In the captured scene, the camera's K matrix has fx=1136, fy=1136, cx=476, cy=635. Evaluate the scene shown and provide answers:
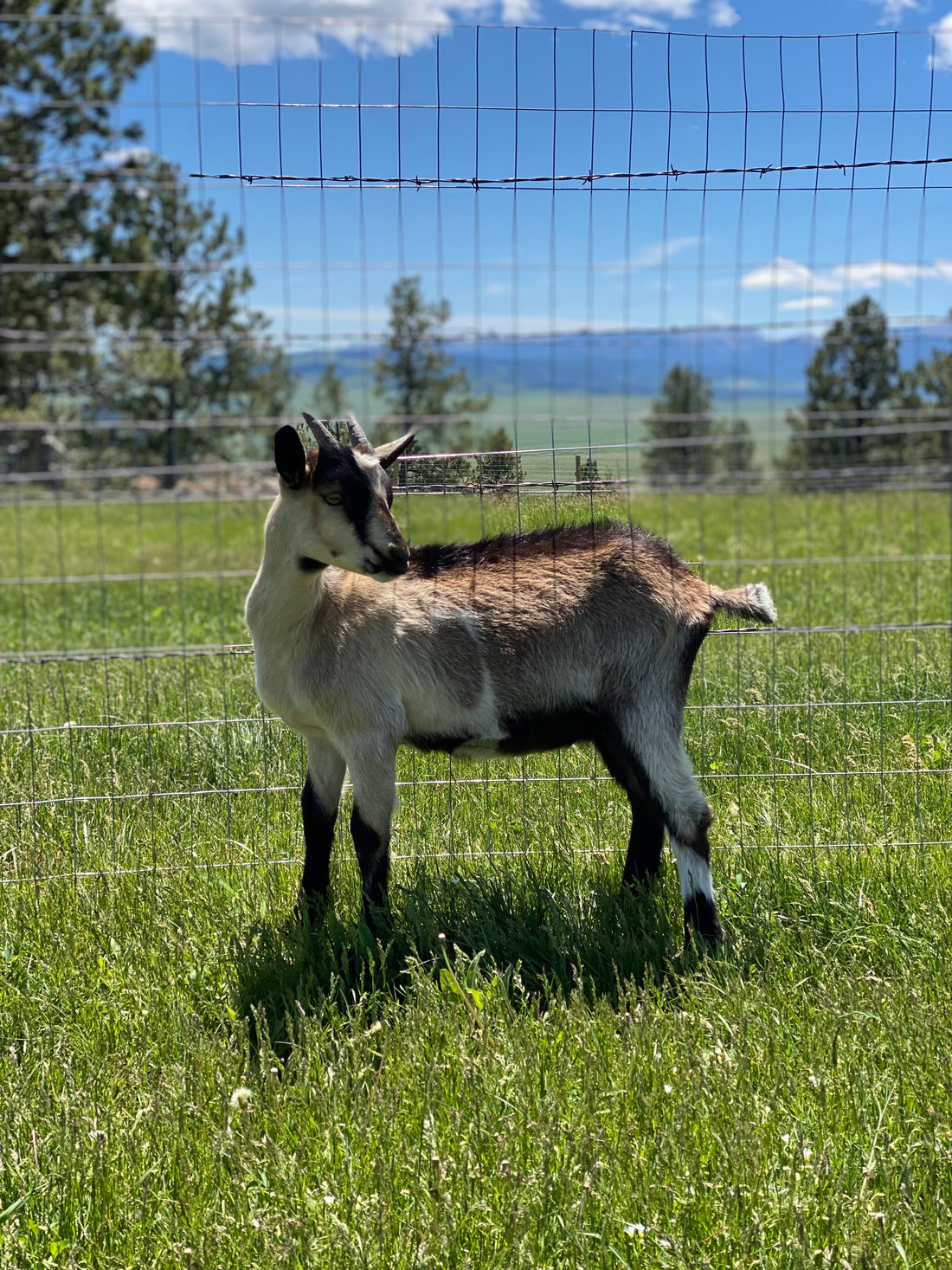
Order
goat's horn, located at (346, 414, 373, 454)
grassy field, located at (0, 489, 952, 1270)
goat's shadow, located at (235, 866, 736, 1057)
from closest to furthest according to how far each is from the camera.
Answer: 1. grassy field, located at (0, 489, 952, 1270)
2. goat's shadow, located at (235, 866, 736, 1057)
3. goat's horn, located at (346, 414, 373, 454)

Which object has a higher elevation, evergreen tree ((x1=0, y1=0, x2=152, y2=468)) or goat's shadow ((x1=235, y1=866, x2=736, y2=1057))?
evergreen tree ((x1=0, y1=0, x2=152, y2=468))

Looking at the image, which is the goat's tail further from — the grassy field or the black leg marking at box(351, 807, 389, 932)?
the black leg marking at box(351, 807, 389, 932)

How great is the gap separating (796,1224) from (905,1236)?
32cm

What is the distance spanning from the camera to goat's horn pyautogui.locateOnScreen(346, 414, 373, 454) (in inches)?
143

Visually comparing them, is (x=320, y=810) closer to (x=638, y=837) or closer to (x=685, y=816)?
(x=638, y=837)

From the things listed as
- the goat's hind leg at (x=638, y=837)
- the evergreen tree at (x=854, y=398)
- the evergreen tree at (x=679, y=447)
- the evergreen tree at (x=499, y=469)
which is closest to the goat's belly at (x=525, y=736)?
the goat's hind leg at (x=638, y=837)

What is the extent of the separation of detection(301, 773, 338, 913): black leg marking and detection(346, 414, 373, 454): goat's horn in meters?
1.19

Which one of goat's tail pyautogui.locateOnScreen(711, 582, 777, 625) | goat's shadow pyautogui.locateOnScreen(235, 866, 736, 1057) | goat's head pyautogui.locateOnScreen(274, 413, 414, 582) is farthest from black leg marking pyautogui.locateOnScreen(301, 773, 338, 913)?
goat's tail pyautogui.locateOnScreen(711, 582, 777, 625)

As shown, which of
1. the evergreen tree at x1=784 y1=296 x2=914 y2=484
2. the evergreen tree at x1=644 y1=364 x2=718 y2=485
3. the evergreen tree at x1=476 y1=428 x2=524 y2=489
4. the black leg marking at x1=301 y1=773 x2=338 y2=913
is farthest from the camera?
the evergreen tree at x1=784 y1=296 x2=914 y2=484

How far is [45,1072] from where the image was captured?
9.84 feet

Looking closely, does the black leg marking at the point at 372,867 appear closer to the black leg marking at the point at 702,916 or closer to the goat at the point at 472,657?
the goat at the point at 472,657

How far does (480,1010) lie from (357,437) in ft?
5.94

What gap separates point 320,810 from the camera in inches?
155

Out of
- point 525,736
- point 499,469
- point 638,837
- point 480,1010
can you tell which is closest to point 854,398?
point 499,469
